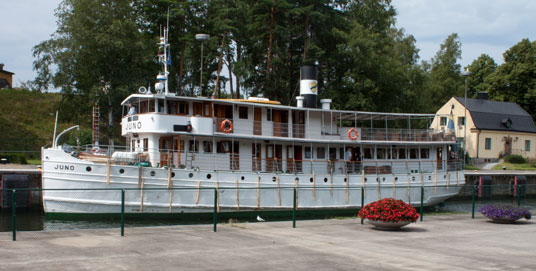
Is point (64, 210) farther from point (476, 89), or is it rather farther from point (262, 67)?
point (476, 89)

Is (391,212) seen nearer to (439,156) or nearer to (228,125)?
(228,125)

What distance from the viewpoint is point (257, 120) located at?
26.5m

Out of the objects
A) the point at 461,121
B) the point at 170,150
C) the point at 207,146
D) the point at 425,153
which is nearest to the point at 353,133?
the point at 425,153

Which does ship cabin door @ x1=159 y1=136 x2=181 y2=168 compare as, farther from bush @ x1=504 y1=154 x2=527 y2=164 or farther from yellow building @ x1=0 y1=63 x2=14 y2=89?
yellow building @ x1=0 y1=63 x2=14 y2=89

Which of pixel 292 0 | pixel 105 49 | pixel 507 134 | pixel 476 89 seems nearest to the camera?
pixel 105 49

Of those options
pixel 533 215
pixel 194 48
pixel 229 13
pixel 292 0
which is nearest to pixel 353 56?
pixel 292 0

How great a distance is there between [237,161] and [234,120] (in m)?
2.02

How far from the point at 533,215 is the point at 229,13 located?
3075cm

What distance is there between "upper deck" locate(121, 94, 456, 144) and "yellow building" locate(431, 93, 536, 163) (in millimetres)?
28362

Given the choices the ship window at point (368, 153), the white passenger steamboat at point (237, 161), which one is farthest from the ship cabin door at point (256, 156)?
the ship window at point (368, 153)

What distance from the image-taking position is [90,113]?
42.6m

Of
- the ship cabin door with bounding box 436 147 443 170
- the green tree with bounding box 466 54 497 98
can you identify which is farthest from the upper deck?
the green tree with bounding box 466 54 497 98

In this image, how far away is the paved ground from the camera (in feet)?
34.1

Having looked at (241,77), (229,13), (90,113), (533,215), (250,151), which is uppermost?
(229,13)
